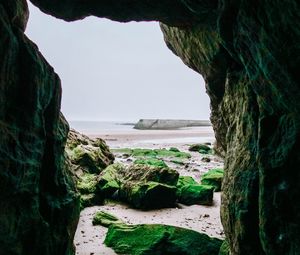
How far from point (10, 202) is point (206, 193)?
6429 millimetres

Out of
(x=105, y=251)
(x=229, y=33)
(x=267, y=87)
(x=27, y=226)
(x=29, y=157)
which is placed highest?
(x=229, y=33)

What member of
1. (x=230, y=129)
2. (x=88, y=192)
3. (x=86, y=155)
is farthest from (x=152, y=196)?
(x=86, y=155)

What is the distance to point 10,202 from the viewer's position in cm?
396

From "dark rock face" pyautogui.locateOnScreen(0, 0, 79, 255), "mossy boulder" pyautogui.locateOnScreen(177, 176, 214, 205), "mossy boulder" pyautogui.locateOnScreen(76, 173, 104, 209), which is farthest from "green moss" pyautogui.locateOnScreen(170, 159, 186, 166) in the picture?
"dark rock face" pyautogui.locateOnScreen(0, 0, 79, 255)

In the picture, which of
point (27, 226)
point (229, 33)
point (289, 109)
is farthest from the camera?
point (27, 226)

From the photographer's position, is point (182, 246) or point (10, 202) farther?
point (182, 246)

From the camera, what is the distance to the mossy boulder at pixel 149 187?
28.6 ft

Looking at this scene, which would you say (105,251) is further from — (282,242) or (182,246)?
(282,242)

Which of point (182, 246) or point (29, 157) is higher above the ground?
point (29, 157)

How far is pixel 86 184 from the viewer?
403 inches

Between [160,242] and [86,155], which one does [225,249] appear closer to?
[160,242]

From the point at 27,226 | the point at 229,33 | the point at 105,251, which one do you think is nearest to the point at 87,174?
the point at 105,251

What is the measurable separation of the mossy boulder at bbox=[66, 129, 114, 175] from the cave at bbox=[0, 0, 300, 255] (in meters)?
6.68

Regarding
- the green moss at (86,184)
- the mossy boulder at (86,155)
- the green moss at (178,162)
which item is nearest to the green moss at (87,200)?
the green moss at (86,184)
